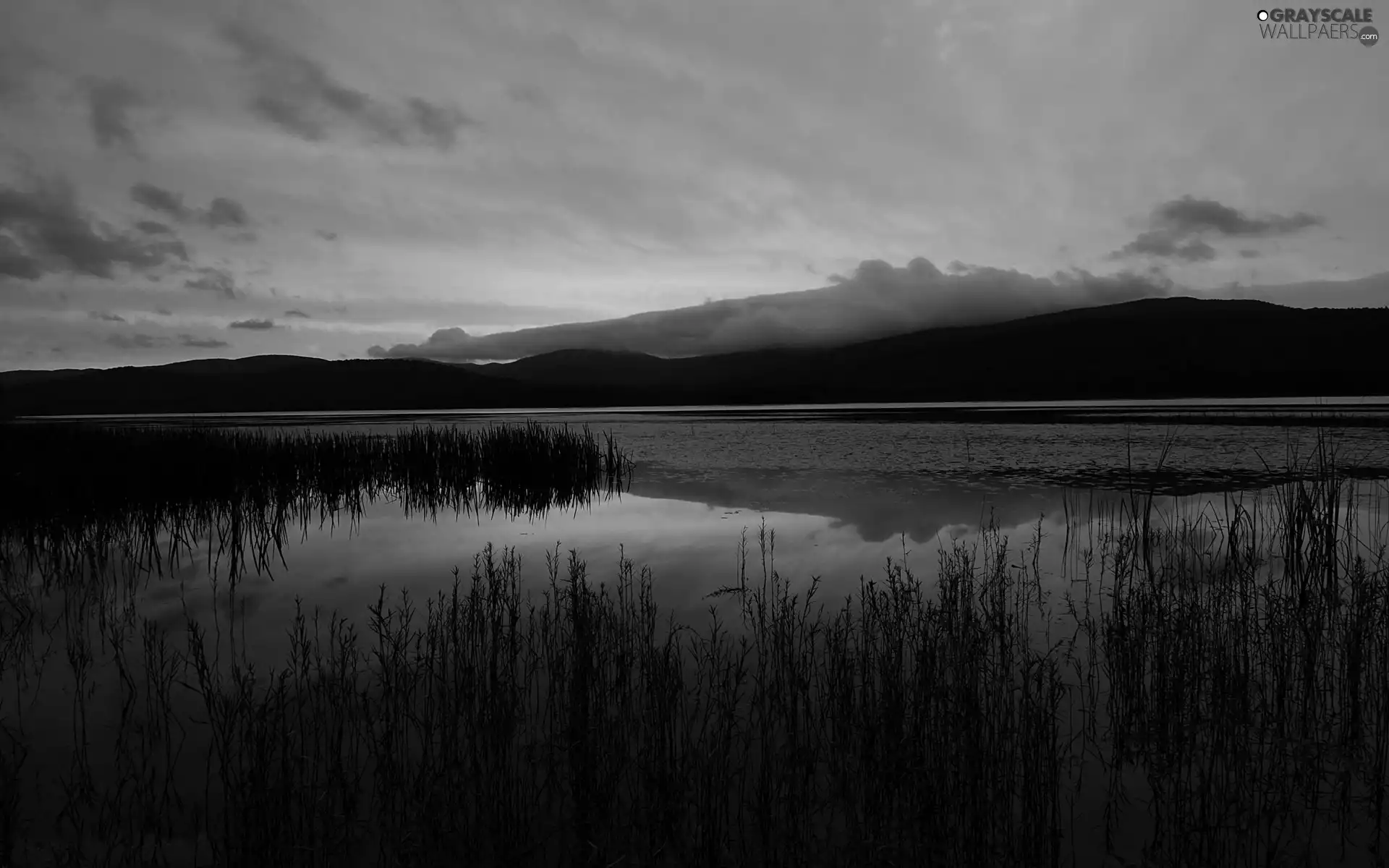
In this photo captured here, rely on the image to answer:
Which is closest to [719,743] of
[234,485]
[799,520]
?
[799,520]

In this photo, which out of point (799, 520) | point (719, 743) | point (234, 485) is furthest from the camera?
point (234, 485)

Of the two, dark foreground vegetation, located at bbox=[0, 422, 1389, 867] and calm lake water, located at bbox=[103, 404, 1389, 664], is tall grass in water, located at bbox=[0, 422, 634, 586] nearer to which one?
calm lake water, located at bbox=[103, 404, 1389, 664]

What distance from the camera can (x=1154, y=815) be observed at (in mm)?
4066

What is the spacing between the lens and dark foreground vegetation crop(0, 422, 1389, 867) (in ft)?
12.6

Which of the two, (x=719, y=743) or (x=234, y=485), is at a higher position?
(x=234, y=485)

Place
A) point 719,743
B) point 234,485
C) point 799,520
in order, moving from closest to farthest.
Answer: point 719,743, point 799,520, point 234,485

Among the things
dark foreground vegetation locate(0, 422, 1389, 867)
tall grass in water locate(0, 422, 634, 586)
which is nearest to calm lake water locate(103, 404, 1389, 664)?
tall grass in water locate(0, 422, 634, 586)

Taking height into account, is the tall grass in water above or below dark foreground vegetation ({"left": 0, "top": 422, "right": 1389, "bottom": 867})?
above

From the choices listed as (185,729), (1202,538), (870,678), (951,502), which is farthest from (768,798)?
(951,502)

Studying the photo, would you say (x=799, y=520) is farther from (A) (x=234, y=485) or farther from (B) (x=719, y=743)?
(A) (x=234, y=485)

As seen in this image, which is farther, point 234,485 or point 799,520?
point 234,485

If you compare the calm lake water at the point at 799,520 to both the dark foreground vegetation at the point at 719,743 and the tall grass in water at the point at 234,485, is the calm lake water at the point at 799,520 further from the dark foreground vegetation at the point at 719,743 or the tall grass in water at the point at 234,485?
the dark foreground vegetation at the point at 719,743

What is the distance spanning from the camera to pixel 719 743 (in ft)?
15.4

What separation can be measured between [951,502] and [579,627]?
36.7 ft
